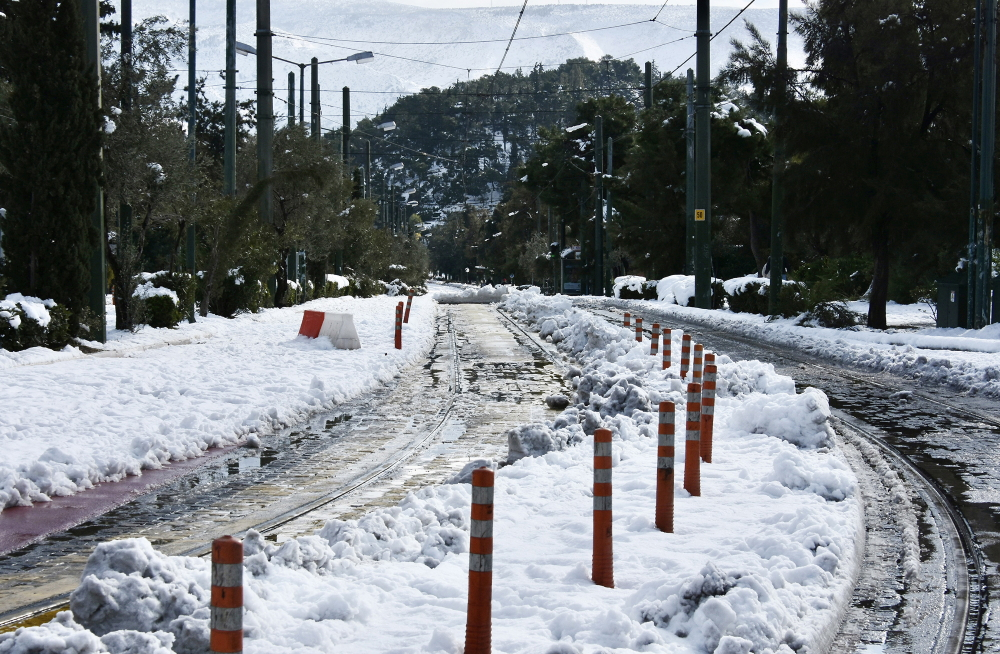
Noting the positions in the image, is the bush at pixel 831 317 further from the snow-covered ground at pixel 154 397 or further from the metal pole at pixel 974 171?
the snow-covered ground at pixel 154 397

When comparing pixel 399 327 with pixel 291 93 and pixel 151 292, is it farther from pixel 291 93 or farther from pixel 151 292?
pixel 291 93

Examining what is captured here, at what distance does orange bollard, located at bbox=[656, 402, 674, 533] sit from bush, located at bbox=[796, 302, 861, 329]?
23.4 m

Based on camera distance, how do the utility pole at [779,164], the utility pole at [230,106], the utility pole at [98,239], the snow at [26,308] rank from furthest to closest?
the utility pole at [779,164] < the utility pole at [230,106] < the utility pole at [98,239] < the snow at [26,308]

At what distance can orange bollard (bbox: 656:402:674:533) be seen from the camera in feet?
24.9

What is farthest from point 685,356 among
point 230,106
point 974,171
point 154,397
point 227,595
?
point 230,106

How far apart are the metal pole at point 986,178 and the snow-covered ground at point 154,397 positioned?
1255cm

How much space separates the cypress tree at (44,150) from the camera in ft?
63.6

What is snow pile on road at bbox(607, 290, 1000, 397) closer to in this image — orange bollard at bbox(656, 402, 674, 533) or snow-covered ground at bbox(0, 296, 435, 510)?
snow-covered ground at bbox(0, 296, 435, 510)

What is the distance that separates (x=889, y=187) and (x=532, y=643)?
2481cm

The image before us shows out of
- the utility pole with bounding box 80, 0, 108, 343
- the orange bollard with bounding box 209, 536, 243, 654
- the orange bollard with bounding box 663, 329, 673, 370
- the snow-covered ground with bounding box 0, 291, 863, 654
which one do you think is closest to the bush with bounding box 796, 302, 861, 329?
the orange bollard with bounding box 663, 329, 673, 370

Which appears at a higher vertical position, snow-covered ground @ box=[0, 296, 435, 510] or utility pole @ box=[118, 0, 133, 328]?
utility pole @ box=[118, 0, 133, 328]

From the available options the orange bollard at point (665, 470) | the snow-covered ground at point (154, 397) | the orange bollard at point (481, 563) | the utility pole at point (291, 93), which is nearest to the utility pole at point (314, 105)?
the utility pole at point (291, 93)

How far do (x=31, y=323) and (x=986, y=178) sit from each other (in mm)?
19350

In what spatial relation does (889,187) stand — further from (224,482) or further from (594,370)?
(224,482)
